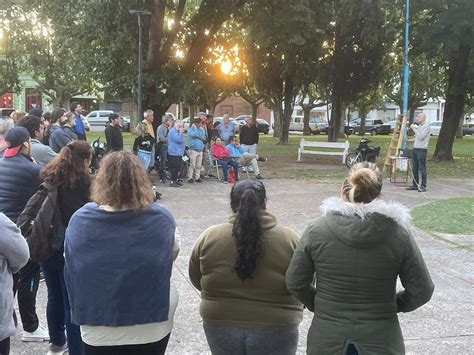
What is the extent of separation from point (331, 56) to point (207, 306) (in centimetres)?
2349

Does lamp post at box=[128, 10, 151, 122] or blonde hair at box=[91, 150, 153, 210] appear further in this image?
lamp post at box=[128, 10, 151, 122]

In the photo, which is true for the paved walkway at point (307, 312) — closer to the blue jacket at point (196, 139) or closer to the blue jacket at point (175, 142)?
the blue jacket at point (175, 142)

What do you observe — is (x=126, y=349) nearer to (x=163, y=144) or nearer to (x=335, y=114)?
(x=163, y=144)

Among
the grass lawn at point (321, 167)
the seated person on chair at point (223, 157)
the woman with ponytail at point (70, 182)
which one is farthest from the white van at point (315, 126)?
the woman with ponytail at point (70, 182)

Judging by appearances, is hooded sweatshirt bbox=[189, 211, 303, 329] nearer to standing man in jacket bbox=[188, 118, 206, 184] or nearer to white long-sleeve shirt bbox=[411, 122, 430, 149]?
white long-sleeve shirt bbox=[411, 122, 430, 149]

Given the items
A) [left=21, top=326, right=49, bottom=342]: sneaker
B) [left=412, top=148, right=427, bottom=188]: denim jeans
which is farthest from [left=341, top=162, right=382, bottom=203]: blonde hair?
[left=412, top=148, right=427, bottom=188]: denim jeans

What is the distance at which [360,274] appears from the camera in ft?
8.70

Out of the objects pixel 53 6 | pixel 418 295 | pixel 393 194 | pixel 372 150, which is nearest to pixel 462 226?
pixel 393 194

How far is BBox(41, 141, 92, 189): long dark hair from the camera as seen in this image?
12.5 ft

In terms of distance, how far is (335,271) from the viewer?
2684mm

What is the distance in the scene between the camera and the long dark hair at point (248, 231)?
9.12ft

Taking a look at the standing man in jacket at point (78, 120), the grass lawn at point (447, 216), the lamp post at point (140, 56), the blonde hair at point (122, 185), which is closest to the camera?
the blonde hair at point (122, 185)

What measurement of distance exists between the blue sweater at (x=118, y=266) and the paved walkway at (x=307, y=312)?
1.79 m

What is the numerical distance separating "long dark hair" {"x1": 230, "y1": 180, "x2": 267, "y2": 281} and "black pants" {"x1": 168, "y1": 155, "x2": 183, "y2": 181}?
10.5 meters
